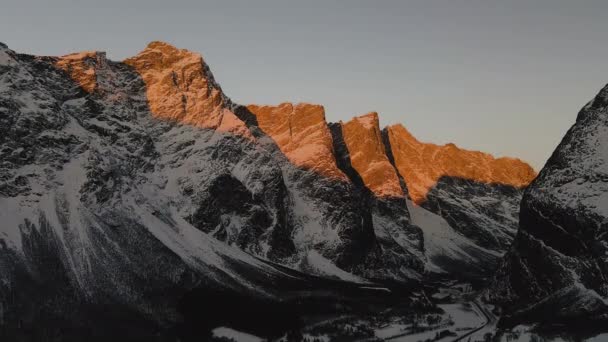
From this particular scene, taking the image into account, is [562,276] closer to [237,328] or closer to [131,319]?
[237,328]

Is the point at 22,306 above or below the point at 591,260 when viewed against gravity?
below

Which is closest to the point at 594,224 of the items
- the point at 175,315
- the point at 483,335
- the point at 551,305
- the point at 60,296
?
the point at 551,305

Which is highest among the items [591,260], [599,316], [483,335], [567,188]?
[567,188]

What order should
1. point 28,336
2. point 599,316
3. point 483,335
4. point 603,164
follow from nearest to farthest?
1. point 599,316
2. point 28,336
3. point 603,164
4. point 483,335

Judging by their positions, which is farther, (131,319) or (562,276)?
(131,319)

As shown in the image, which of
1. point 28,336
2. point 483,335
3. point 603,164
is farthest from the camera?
point 483,335

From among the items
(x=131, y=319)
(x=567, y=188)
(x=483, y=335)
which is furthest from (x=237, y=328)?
(x=567, y=188)

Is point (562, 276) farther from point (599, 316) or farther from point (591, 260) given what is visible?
point (599, 316)
